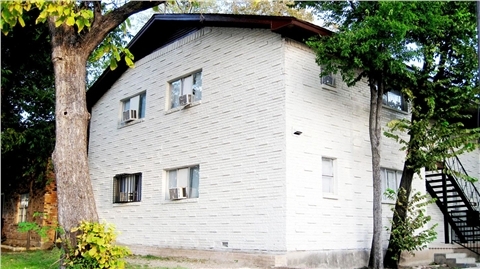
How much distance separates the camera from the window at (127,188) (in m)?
17.5

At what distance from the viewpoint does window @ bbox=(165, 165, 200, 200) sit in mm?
15172

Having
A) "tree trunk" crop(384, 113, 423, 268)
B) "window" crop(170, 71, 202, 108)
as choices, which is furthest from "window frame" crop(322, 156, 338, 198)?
"window" crop(170, 71, 202, 108)

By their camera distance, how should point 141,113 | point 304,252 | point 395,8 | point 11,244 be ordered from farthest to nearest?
point 11,244
point 141,113
point 304,252
point 395,8

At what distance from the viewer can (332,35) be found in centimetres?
1284

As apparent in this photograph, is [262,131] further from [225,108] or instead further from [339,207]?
[339,207]

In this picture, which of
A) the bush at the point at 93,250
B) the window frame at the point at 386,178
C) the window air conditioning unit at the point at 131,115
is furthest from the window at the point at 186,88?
the bush at the point at 93,250

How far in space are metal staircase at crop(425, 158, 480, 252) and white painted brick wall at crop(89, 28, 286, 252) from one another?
7.25 meters

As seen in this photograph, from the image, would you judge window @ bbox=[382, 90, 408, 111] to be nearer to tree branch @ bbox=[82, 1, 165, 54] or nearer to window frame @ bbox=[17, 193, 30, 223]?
tree branch @ bbox=[82, 1, 165, 54]

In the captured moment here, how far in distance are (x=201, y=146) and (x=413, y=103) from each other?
5.95 metres

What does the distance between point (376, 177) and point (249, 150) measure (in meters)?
3.26

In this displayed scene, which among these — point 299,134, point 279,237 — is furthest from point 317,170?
point 279,237

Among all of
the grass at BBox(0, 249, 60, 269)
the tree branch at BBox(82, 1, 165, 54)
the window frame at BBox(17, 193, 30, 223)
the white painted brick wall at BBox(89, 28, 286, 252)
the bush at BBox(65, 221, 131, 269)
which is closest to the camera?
the bush at BBox(65, 221, 131, 269)

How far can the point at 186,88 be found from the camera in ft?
53.2

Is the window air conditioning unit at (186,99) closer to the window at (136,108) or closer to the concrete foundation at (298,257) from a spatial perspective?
the window at (136,108)
